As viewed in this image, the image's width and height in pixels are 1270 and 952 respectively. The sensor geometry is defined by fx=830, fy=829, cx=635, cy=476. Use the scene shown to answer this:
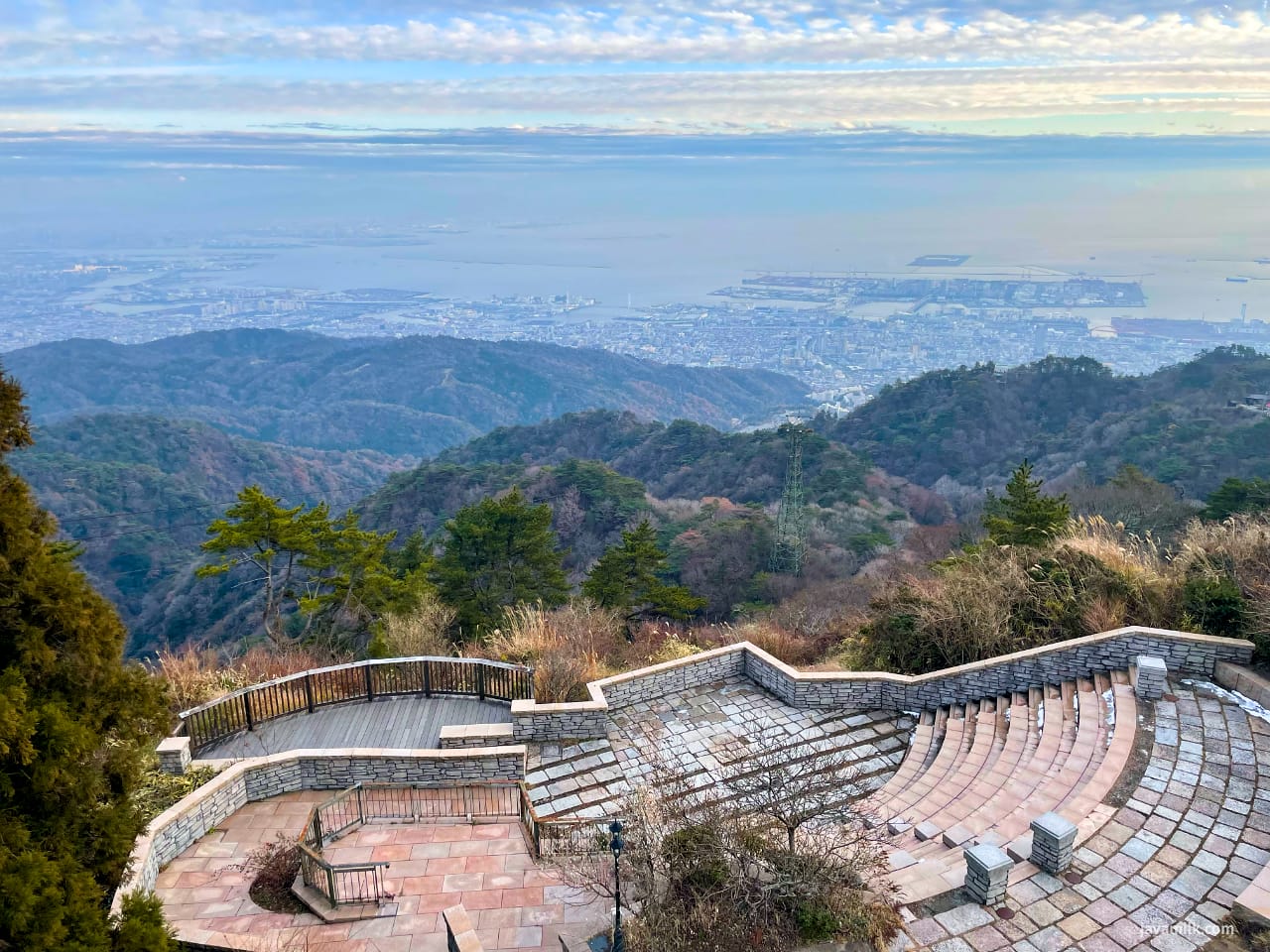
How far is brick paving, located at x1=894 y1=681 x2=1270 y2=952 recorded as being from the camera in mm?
5703

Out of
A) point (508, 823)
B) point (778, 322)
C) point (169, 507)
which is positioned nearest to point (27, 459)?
point (169, 507)

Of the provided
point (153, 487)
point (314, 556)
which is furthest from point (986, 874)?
point (153, 487)

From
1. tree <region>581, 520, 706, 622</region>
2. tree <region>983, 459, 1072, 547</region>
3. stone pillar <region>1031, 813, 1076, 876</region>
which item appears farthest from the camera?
tree <region>581, 520, 706, 622</region>

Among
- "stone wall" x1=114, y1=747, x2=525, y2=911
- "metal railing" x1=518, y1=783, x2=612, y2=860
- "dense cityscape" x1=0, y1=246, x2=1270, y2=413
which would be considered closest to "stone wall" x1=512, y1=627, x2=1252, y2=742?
"stone wall" x1=114, y1=747, x2=525, y2=911

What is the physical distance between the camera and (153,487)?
6775 cm

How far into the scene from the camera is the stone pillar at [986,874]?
19.7ft

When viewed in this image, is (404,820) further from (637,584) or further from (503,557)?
(503,557)

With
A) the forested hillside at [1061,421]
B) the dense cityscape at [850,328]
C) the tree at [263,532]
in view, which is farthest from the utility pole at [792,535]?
the dense cityscape at [850,328]

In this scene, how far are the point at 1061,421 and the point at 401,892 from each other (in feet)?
230

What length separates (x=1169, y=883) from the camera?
6.11 m

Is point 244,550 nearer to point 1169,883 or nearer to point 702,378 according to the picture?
point 1169,883

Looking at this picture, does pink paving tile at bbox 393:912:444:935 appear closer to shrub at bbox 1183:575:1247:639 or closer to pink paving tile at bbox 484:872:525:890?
pink paving tile at bbox 484:872:525:890

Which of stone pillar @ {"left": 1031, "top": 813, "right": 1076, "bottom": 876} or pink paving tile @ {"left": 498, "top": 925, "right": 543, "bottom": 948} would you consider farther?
pink paving tile @ {"left": 498, "top": 925, "right": 543, "bottom": 948}

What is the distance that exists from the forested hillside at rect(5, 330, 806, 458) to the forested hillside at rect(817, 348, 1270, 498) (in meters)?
40.9
